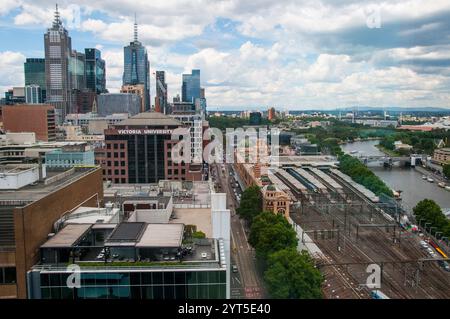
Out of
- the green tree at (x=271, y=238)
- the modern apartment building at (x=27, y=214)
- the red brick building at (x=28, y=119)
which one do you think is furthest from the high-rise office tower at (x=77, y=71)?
the modern apartment building at (x=27, y=214)

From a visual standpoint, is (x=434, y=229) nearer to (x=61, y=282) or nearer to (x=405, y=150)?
(x=61, y=282)

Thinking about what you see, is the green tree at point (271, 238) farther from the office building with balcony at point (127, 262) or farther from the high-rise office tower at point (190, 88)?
the high-rise office tower at point (190, 88)

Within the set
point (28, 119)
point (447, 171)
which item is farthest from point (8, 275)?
point (28, 119)

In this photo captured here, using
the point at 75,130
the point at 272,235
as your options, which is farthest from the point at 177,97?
the point at 272,235

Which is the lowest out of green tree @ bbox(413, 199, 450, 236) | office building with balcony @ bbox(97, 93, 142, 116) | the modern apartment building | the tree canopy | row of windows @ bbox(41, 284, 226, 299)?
green tree @ bbox(413, 199, 450, 236)

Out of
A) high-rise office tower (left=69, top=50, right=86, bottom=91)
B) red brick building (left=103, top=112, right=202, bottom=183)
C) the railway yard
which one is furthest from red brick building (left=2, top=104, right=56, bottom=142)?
the railway yard

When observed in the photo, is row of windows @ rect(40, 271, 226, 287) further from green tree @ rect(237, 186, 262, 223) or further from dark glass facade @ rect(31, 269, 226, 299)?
green tree @ rect(237, 186, 262, 223)

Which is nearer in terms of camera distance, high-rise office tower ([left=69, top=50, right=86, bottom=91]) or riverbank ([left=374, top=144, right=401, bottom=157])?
riverbank ([left=374, top=144, right=401, bottom=157])
